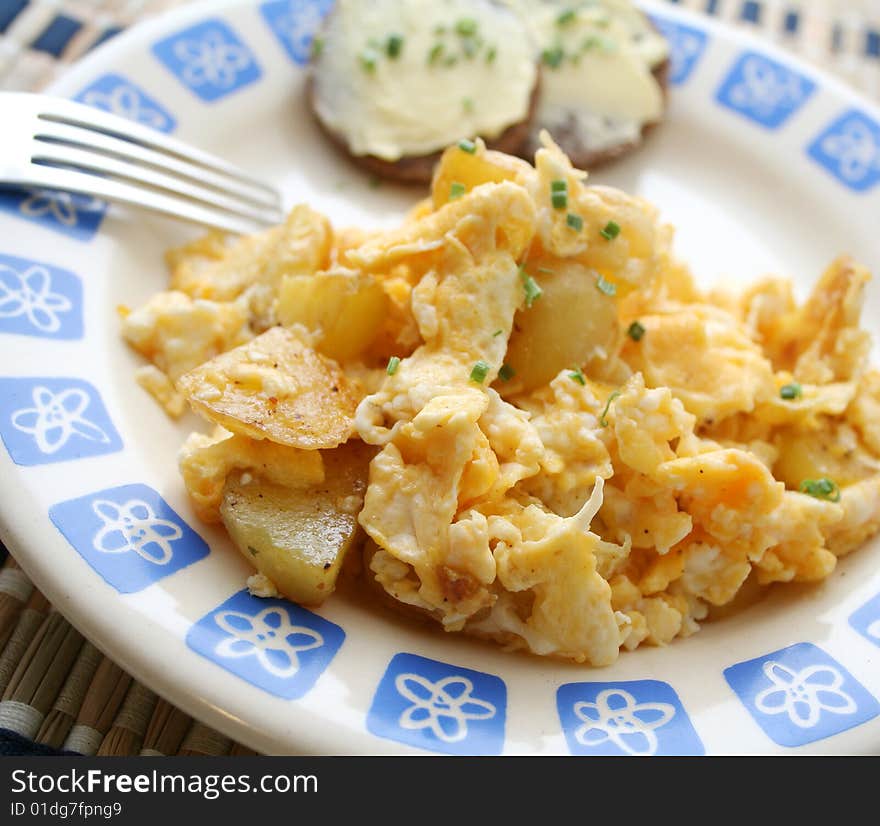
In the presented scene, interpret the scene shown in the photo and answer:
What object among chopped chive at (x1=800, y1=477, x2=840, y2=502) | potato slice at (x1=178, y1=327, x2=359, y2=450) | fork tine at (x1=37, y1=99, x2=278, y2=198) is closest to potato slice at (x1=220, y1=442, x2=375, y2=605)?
potato slice at (x1=178, y1=327, x2=359, y2=450)

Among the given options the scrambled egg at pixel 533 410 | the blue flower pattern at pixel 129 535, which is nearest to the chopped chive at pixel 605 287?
the scrambled egg at pixel 533 410

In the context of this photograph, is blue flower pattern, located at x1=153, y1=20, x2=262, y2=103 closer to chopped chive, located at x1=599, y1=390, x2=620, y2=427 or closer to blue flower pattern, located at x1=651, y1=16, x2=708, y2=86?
blue flower pattern, located at x1=651, y1=16, x2=708, y2=86

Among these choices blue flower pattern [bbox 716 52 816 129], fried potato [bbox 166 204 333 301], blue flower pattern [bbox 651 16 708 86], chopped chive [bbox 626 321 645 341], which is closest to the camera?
chopped chive [bbox 626 321 645 341]

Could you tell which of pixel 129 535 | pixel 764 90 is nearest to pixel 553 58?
pixel 764 90

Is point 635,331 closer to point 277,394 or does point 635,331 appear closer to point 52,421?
point 277,394

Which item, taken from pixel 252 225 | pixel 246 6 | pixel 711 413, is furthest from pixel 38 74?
pixel 711 413

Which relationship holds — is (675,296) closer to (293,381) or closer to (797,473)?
(797,473)

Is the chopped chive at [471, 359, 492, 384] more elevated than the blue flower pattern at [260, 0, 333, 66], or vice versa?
the chopped chive at [471, 359, 492, 384]
